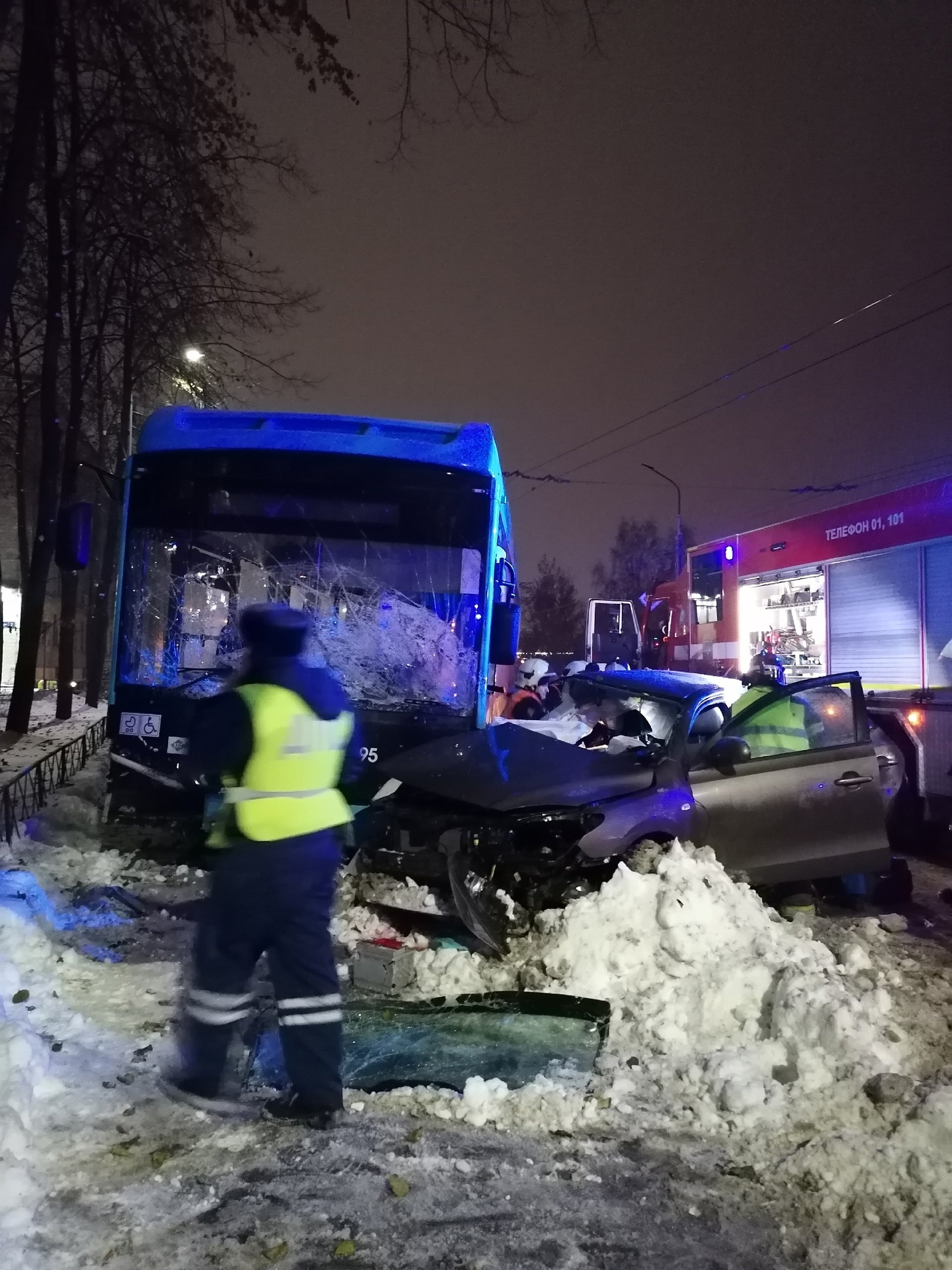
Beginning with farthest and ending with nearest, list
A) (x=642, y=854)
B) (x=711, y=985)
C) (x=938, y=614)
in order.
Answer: (x=938, y=614) → (x=642, y=854) → (x=711, y=985)

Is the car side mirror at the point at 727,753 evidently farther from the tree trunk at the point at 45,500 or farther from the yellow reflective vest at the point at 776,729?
the tree trunk at the point at 45,500

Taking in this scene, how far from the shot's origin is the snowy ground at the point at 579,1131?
9.85 ft

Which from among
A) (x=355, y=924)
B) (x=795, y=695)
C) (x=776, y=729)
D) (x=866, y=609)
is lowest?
(x=355, y=924)

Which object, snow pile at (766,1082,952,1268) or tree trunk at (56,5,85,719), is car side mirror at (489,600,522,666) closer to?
snow pile at (766,1082,952,1268)

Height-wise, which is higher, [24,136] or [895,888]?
[24,136]

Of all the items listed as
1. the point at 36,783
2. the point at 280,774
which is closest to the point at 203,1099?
the point at 280,774

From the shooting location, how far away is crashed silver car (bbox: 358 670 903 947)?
5605 mm

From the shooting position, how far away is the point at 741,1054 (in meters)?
4.23

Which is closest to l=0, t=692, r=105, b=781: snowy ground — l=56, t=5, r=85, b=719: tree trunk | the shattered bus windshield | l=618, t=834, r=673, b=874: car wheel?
l=56, t=5, r=85, b=719: tree trunk

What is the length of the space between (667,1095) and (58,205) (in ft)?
47.3

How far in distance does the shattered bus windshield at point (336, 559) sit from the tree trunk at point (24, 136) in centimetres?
332

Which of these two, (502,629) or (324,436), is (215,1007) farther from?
(324,436)

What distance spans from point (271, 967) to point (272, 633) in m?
1.30

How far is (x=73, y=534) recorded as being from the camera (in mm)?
7488
